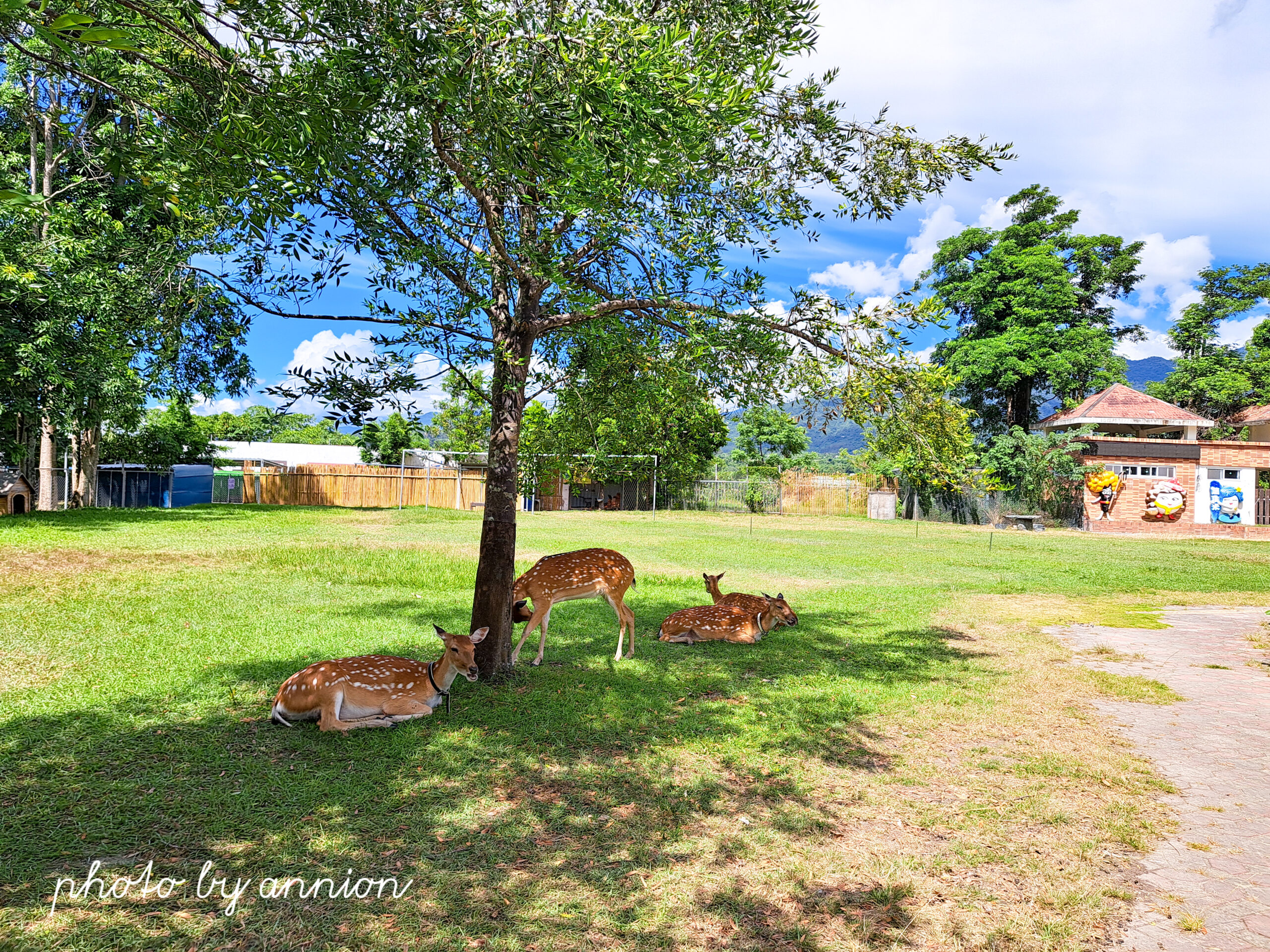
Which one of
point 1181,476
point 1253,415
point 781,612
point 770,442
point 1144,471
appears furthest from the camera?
point 770,442

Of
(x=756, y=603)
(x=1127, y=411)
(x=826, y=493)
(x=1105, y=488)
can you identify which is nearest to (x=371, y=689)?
(x=756, y=603)

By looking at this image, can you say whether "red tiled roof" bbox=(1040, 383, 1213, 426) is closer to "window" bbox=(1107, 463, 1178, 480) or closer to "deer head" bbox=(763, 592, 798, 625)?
"window" bbox=(1107, 463, 1178, 480)

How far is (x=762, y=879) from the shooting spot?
12.3 ft

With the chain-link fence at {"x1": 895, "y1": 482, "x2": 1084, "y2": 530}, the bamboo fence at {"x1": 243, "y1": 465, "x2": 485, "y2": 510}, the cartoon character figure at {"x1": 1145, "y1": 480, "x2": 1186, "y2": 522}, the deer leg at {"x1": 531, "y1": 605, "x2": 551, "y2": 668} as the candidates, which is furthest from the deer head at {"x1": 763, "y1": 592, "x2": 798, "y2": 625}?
the cartoon character figure at {"x1": 1145, "y1": 480, "x2": 1186, "y2": 522}

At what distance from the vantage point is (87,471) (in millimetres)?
28406

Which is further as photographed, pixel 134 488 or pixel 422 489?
pixel 422 489

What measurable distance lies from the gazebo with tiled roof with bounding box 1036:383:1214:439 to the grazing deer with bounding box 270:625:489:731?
1582 inches

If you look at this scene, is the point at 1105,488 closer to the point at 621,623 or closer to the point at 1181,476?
the point at 1181,476

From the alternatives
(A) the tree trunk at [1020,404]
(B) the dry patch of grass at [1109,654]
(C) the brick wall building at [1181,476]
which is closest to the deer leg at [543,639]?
(B) the dry patch of grass at [1109,654]

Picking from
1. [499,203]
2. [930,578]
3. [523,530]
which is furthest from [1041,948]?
[523,530]

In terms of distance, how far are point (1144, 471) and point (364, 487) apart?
4040cm

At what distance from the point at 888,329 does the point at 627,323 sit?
2771mm

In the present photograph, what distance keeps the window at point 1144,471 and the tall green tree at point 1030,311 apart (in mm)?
6592

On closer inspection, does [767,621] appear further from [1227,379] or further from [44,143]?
[1227,379]
